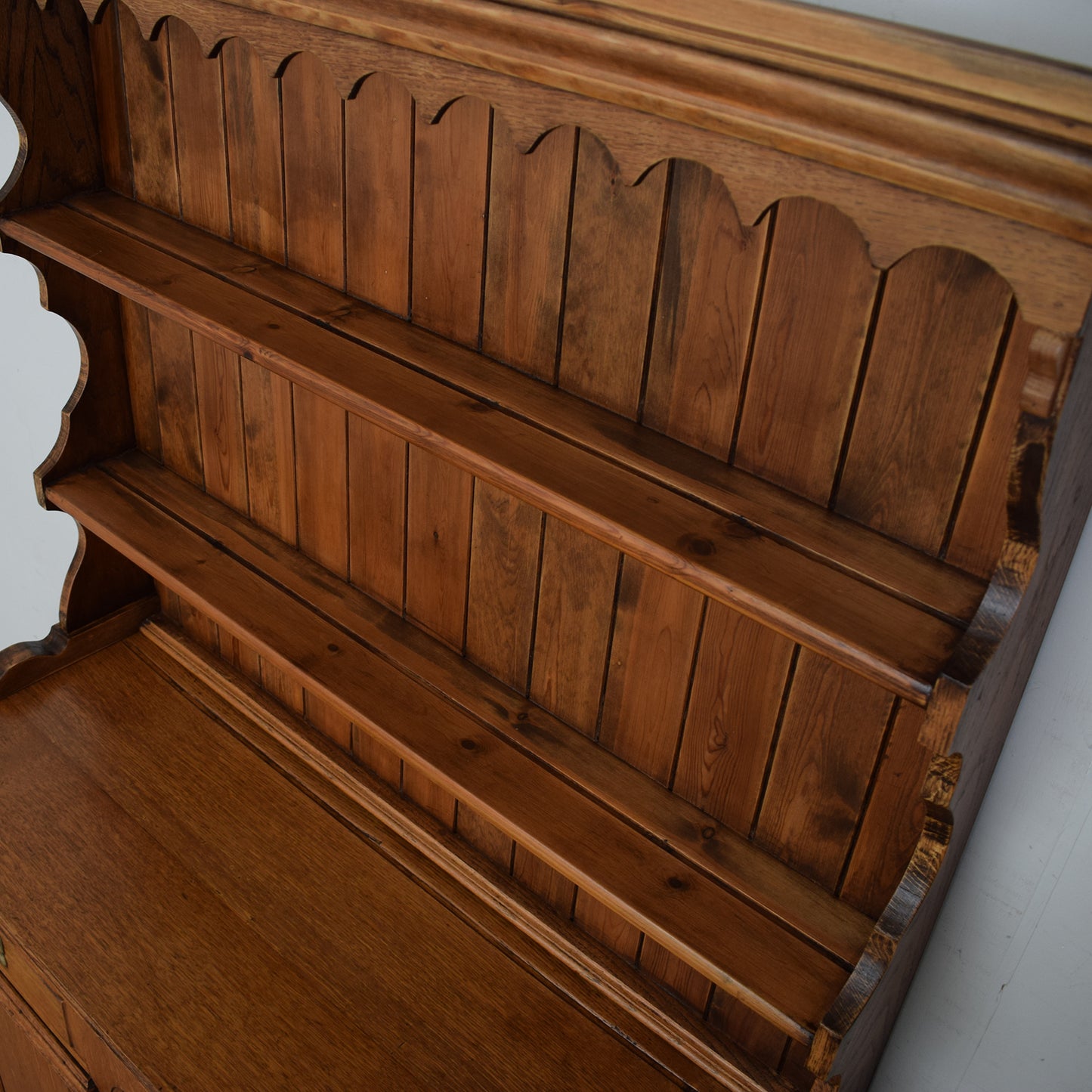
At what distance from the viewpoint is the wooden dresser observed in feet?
2.96

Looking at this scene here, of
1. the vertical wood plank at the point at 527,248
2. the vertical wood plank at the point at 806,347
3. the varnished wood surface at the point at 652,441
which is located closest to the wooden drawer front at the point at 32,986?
the varnished wood surface at the point at 652,441

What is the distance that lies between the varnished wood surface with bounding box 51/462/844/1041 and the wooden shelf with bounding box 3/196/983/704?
0.44 meters

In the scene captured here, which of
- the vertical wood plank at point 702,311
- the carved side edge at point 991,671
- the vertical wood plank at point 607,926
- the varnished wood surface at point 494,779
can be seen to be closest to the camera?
the carved side edge at point 991,671

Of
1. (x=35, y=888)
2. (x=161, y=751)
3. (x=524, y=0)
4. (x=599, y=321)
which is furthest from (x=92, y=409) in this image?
(x=524, y=0)

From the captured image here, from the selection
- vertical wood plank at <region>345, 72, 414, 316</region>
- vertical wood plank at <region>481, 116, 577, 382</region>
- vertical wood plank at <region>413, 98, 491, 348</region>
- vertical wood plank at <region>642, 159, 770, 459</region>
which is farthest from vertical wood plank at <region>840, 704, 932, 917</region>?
vertical wood plank at <region>345, 72, 414, 316</region>

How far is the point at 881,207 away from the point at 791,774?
689 millimetres

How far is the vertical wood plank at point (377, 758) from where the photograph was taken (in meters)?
1.87

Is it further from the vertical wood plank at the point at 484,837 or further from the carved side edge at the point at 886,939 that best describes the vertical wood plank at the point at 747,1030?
the vertical wood plank at the point at 484,837

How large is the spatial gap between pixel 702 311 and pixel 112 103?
1.18 metres

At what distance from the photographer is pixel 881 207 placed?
85 cm

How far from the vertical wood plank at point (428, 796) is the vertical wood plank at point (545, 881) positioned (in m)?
0.14

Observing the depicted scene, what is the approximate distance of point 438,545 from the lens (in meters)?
1.60

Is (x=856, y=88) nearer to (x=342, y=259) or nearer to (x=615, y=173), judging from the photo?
(x=615, y=173)

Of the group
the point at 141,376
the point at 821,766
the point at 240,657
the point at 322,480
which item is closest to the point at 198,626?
the point at 240,657
